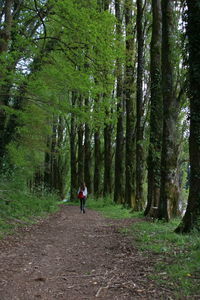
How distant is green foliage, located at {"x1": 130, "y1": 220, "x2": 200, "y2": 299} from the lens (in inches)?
156

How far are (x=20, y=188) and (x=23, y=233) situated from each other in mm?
7334

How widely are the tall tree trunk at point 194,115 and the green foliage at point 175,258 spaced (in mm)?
496

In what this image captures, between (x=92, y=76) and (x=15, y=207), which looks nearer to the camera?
(x=15, y=207)

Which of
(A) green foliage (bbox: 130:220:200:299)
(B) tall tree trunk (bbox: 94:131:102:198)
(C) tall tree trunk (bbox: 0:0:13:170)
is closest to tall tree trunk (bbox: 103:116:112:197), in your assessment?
(B) tall tree trunk (bbox: 94:131:102:198)

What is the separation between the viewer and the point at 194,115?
718 centimetres

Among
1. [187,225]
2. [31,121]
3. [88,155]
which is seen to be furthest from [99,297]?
[88,155]

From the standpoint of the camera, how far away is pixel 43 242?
7746 mm

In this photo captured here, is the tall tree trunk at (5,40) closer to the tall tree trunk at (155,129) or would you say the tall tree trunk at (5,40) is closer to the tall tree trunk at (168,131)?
the tall tree trunk at (168,131)

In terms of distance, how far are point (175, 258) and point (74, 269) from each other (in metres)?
1.76

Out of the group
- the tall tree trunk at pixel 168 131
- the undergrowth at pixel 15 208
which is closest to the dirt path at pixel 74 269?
the undergrowth at pixel 15 208

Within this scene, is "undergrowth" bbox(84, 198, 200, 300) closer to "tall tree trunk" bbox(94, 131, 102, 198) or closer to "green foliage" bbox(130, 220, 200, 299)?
"green foliage" bbox(130, 220, 200, 299)

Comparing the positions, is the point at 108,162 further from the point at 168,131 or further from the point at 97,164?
the point at 168,131

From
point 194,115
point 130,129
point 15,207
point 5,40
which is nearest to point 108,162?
point 130,129

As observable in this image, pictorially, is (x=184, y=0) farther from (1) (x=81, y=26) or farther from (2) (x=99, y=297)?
(2) (x=99, y=297)
